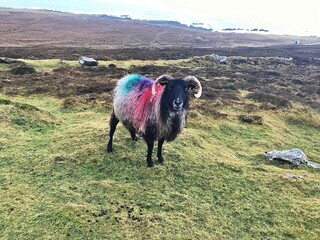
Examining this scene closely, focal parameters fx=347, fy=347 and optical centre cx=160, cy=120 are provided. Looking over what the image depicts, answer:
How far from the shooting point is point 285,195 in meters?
12.7

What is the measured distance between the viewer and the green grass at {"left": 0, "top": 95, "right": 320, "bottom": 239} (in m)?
10.1

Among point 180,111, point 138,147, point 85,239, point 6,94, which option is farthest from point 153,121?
point 6,94

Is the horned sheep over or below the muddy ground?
over

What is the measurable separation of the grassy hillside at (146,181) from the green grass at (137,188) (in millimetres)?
38

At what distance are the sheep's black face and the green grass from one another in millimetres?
2789

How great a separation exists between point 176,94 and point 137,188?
11.5 feet

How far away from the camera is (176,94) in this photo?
11805 millimetres

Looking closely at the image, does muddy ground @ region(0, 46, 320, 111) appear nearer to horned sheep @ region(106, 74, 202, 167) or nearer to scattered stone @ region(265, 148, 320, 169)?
horned sheep @ region(106, 74, 202, 167)

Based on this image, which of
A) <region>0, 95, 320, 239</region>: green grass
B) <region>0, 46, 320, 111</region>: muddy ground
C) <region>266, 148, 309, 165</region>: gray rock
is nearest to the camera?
<region>0, 95, 320, 239</region>: green grass

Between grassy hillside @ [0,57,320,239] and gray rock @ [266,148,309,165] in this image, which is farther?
gray rock @ [266,148,309,165]

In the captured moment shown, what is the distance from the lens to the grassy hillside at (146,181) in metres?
10.2

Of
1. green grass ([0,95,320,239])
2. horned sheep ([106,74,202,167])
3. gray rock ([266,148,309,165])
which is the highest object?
horned sheep ([106,74,202,167])

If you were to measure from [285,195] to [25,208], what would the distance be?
8.93 meters

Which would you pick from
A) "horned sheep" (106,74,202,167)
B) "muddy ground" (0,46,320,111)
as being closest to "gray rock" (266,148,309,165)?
"horned sheep" (106,74,202,167)
